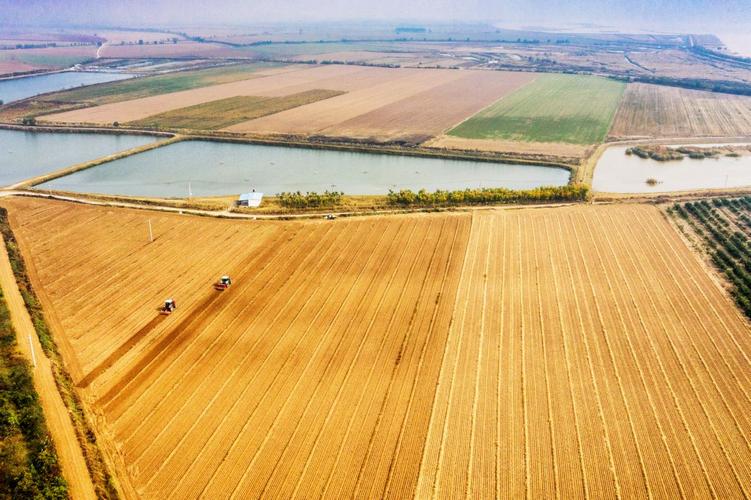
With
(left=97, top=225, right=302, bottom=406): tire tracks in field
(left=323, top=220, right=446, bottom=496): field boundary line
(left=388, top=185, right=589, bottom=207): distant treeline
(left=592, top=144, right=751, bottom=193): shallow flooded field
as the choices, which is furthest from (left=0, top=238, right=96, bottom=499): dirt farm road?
(left=592, top=144, right=751, bottom=193): shallow flooded field

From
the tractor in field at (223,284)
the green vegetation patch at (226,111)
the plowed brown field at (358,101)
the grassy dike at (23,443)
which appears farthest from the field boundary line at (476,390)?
the green vegetation patch at (226,111)

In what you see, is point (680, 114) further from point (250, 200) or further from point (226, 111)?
point (250, 200)

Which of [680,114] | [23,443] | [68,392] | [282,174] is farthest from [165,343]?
[680,114]

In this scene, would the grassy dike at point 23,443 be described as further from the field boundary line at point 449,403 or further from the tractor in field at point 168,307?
the field boundary line at point 449,403

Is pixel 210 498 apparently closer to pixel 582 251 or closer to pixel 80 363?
pixel 80 363

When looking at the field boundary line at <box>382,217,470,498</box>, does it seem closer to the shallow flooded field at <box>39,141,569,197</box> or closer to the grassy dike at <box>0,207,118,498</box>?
the grassy dike at <box>0,207,118,498</box>

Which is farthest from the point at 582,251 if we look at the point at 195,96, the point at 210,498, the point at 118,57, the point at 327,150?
the point at 118,57
